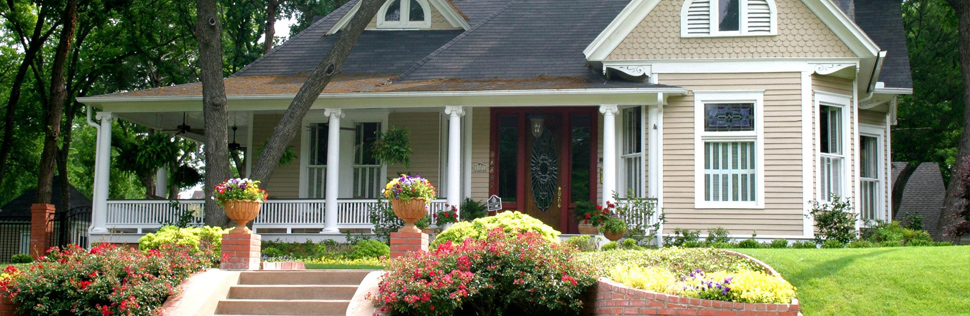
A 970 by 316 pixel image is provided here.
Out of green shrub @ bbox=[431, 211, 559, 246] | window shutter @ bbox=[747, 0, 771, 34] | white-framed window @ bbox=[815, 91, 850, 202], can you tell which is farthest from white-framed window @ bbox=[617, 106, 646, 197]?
green shrub @ bbox=[431, 211, 559, 246]

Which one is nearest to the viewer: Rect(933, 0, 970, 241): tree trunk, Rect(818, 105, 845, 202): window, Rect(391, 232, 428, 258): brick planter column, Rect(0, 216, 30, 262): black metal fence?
Rect(391, 232, 428, 258): brick planter column

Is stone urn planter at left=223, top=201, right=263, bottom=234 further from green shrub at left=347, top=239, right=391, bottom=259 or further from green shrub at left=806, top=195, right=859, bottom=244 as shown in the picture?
green shrub at left=806, top=195, right=859, bottom=244

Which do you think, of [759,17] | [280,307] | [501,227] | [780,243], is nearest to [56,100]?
[280,307]

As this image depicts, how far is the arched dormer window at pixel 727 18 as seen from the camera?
16.3 metres

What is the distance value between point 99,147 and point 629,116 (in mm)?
9941

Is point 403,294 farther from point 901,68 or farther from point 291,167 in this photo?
point 901,68

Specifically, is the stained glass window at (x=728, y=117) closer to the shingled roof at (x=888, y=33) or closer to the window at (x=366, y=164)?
the shingled roof at (x=888, y=33)

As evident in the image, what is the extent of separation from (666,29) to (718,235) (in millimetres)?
3720

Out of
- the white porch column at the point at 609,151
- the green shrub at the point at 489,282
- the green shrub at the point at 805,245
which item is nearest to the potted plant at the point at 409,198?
the green shrub at the point at 489,282

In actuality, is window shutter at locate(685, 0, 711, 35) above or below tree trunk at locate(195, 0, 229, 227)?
above

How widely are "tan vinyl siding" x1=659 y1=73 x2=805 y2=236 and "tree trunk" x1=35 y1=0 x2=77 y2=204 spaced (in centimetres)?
1405

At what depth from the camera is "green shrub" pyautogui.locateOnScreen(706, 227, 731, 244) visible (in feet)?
51.6

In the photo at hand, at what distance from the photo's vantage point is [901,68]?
18.5 m

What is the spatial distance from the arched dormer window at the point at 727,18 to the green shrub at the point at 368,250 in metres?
6.41
